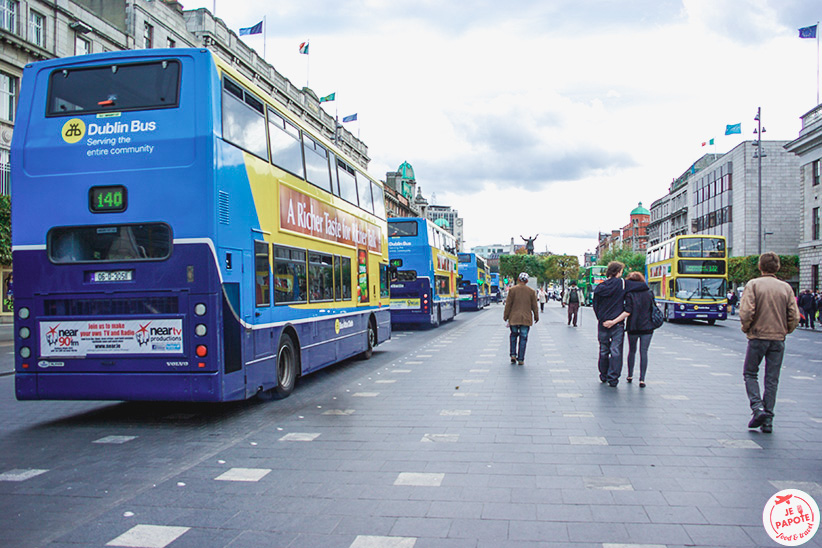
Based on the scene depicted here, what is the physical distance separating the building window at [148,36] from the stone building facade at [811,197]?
39999mm

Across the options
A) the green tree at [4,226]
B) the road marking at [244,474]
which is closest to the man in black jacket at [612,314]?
the road marking at [244,474]

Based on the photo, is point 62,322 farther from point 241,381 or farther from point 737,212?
point 737,212

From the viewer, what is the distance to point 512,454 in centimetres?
602

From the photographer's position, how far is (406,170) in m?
105

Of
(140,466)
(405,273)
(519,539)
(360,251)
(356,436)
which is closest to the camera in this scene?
(519,539)

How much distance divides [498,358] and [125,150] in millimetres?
9254

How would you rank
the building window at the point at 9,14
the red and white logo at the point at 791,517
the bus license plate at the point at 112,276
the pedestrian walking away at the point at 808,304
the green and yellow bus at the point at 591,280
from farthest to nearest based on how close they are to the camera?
the green and yellow bus at the point at 591,280 < the pedestrian walking away at the point at 808,304 < the building window at the point at 9,14 < the bus license plate at the point at 112,276 < the red and white logo at the point at 791,517

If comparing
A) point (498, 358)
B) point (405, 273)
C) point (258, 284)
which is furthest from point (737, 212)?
point (258, 284)

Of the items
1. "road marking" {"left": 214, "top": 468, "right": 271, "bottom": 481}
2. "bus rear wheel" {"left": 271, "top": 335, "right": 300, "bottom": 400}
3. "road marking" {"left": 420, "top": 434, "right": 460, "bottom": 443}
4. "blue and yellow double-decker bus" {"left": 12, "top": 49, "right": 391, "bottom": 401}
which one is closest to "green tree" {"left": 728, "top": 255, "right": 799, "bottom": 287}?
"bus rear wheel" {"left": 271, "top": 335, "right": 300, "bottom": 400}

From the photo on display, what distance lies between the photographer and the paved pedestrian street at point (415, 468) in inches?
163

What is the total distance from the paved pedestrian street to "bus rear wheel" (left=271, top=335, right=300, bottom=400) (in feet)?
0.66

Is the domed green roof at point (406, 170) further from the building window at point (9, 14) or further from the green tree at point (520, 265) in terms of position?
the building window at point (9, 14)

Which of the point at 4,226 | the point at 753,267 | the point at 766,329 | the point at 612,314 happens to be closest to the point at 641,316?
the point at 612,314

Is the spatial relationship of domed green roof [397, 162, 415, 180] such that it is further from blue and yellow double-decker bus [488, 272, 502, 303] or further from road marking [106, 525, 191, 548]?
road marking [106, 525, 191, 548]
